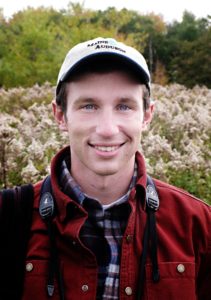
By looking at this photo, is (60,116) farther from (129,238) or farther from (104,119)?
(129,238)

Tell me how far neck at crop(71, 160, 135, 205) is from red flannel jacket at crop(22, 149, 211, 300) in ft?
0.25

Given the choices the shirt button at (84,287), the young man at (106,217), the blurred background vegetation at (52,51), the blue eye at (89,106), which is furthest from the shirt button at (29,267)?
the blurred background vegetation at (52,51)

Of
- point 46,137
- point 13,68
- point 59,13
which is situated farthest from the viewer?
point 59,13

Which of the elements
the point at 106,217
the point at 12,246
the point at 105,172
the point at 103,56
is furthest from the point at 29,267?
the point at 103,56

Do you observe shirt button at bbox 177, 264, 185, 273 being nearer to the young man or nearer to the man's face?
the young man

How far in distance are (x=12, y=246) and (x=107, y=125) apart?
584 mm

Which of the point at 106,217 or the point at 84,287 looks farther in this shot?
the point at 106,217

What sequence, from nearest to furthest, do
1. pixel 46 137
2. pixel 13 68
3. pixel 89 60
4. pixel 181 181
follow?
pixel 89 60
pixel 181 181
pixel 46 137
pixel 13 68

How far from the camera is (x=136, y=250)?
2000 millimetres

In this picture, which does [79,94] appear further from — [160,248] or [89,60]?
[160,248]

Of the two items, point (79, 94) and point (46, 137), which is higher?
point (46, 137)

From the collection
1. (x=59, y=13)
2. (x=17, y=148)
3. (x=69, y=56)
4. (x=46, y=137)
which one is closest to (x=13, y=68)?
(x=46, y=137)

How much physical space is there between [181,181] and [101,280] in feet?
12.1

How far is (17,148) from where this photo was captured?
572 cm
